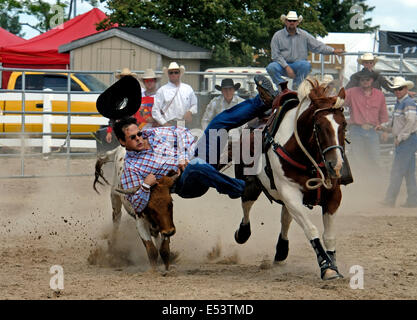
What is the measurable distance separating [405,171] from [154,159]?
5.59 metres

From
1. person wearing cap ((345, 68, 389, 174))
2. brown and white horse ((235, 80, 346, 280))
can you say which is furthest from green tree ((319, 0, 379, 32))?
brown and white horse ((235, 80, 346, 280))

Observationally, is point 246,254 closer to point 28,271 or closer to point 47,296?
point 28,271

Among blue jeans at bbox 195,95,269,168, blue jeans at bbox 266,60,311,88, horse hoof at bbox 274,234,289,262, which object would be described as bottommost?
horse hoof at bbox 274,234,289,262

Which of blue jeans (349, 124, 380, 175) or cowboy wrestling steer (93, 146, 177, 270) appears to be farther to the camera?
blue jeans (349, 124, 380, 175)

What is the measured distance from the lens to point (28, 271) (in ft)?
21.6

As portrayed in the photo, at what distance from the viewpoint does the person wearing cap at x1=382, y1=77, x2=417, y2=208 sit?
34.8 ft

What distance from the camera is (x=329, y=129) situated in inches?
219

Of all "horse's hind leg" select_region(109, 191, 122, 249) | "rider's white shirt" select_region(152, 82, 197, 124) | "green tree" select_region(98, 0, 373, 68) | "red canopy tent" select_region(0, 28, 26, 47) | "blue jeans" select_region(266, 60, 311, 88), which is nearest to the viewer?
"horse's hind leg" select_region(109, 191, 122, 249)

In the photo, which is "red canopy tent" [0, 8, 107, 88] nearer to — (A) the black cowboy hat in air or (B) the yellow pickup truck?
(B) the yellow pickup truck

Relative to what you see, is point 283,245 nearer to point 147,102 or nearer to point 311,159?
point 311,159

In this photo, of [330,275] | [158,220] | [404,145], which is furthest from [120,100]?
[404,145]

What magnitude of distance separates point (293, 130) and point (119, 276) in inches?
72.4

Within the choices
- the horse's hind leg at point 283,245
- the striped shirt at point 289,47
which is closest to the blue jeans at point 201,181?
the horse's hind leg at point 283,245
